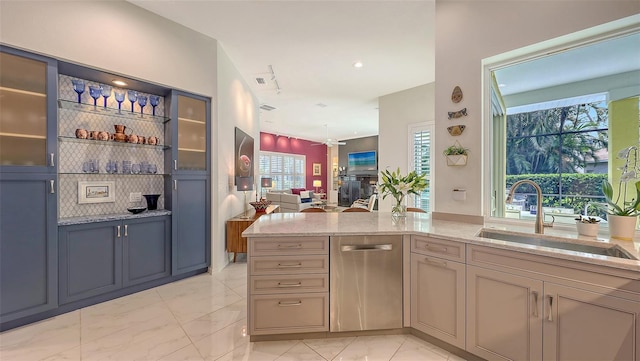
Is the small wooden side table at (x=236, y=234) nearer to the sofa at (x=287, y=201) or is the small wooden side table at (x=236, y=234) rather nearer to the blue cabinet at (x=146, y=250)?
the blue cabinet at (x=146, y=250)

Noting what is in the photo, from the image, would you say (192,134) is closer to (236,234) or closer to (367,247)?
Answer: (236,234)

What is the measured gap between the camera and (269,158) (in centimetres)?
999

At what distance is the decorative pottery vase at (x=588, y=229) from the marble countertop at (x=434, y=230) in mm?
43

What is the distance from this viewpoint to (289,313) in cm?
191

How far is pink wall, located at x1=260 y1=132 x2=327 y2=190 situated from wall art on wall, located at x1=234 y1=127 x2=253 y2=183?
16.0ft

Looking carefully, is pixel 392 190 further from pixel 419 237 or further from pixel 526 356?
pixel 526 356

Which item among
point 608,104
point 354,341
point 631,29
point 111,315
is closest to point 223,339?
point 354,341

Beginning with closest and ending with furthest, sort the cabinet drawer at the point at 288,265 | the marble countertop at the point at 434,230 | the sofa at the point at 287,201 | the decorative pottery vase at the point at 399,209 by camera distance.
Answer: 1. the marble countertop at the point at 434,230
2. the cabinet drawer at the point at 288,265
3. the decorative pottery vase at the point at 399,209
4. the sofa at the point at 287,201

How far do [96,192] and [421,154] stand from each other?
5.07 m

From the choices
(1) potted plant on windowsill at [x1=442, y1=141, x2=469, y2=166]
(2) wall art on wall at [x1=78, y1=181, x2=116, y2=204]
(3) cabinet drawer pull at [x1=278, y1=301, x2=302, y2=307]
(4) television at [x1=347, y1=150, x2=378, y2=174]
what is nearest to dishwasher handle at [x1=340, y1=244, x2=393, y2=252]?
(3) cabinet drawer pull at [x1=278, y1=301, x2=302, y2=307]

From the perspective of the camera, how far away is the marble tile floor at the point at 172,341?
180 centimetres

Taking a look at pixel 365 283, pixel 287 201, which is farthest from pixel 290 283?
pixel 287 201

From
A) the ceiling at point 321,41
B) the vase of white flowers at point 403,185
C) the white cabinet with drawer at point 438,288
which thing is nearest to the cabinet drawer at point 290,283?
the white cabinet with drawer at point 438,288

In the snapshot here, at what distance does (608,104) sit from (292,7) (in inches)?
117
